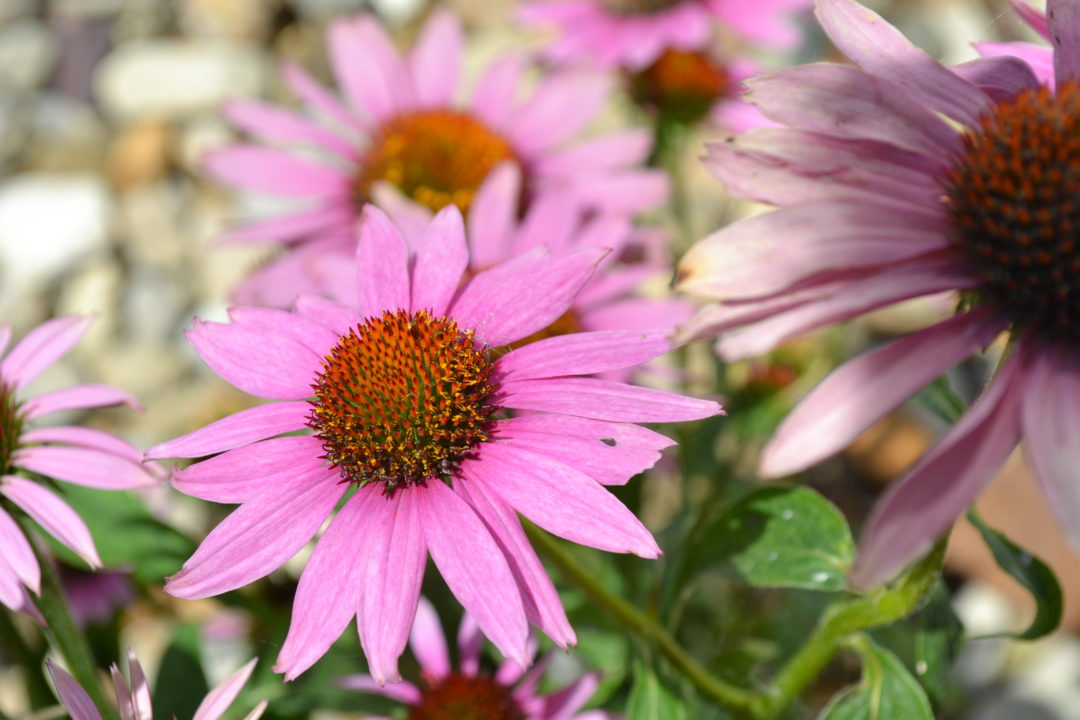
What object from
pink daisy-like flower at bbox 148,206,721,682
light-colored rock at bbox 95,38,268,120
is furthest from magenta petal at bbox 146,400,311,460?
light-colored rock at bbox 95,38,268,120

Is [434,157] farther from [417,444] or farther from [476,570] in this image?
[476,570]

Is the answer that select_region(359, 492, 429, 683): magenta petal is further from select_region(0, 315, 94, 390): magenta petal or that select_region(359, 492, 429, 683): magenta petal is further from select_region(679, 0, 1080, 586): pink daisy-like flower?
select_region(0, 315, 94, 390): magenta petal

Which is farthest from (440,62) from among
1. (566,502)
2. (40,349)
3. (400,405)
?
(566,502)

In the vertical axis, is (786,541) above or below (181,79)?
above

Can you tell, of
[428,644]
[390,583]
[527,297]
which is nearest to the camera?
[390,583]

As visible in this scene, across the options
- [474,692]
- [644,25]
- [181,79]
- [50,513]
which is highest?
[644,25]
